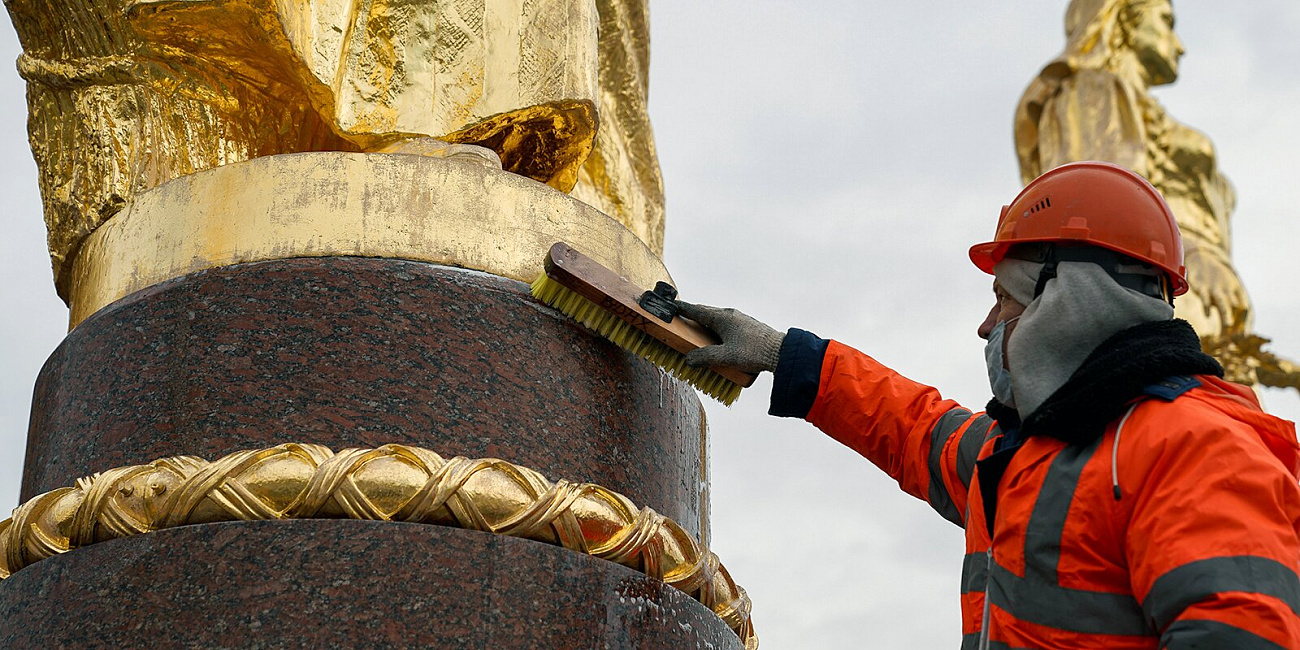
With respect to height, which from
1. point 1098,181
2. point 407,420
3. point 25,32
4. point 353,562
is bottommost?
point 353,562

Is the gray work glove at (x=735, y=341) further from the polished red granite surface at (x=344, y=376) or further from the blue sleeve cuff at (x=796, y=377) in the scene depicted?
the polished red granite surface at (x=344, y=376)

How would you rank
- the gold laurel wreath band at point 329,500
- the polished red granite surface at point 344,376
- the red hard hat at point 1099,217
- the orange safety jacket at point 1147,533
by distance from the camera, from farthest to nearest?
the polished red granite surface at point 344,376 < the gold laurel wreath band at point 329,500 < the red hard hat at point 1099,217 < the orange safety jacket at point 1147,533

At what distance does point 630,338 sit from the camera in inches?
130

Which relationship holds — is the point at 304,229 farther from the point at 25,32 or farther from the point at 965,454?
the point at 965,454

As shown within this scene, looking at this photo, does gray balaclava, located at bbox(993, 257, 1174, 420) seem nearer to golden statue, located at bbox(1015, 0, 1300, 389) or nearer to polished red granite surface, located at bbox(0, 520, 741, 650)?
polished red granite surface, located at bbox(0, 520, 741, 650)

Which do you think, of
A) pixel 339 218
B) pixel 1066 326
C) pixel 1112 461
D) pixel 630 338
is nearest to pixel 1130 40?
pixel 630 338

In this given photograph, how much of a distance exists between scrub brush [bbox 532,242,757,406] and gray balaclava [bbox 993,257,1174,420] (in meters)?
0.83

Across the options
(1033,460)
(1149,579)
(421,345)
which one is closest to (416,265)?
(421,345)

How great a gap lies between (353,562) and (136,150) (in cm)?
136

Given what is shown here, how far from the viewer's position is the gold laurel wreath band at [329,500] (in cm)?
281

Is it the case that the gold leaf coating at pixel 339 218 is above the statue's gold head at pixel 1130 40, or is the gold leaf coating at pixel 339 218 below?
below

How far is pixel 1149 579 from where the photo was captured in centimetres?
229

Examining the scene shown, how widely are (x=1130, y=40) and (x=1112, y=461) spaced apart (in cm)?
1144

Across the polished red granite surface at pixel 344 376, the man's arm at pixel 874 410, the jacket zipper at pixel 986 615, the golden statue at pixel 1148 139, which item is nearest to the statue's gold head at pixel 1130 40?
the golden statue at pixel 1148 139
